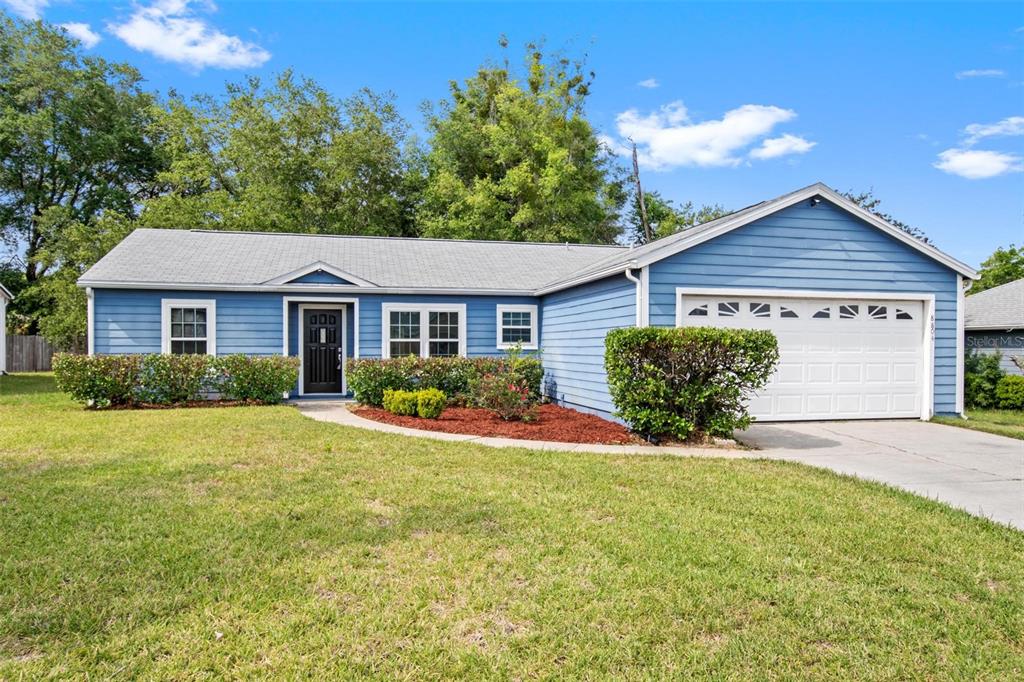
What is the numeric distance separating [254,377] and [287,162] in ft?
55.9

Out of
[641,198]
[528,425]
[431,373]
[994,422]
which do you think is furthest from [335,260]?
[641,198]

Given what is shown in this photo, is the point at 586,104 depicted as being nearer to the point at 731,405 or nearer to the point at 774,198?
the point at 774,198

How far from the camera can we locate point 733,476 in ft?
19.5

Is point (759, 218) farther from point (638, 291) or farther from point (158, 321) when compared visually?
point (158, 321)

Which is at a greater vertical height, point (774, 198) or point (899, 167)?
point (899, 167)

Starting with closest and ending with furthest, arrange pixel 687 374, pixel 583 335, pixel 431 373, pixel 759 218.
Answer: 1. pixel 687 374
2. pixel 759 218
3. pixel 583 335
4. pixel 431 373

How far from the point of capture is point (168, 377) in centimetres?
1134

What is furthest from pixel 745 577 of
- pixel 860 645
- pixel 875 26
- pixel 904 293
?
pixel 875 26

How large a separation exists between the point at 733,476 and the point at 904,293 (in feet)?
21.8

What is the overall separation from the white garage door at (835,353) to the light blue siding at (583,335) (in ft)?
3.91

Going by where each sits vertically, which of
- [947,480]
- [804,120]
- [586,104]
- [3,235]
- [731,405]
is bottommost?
[947,480]

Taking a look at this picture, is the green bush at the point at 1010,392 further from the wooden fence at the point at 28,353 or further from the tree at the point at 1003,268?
the wooden fence at the point at 28,353

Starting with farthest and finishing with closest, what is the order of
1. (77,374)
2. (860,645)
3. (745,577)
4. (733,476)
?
(77,374) < (733,476) < (745,577) < (860,645)

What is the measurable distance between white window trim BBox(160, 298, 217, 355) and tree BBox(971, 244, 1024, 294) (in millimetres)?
32578
